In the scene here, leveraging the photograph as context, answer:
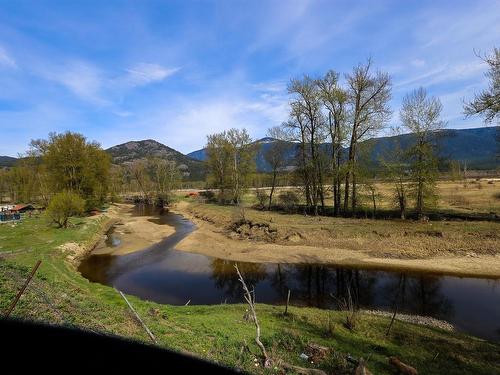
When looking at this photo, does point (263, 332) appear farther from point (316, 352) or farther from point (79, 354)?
point (79, 354)

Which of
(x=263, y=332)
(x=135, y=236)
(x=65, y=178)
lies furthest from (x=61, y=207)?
(x=263, y=332)

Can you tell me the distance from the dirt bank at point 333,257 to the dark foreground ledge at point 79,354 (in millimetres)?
22231

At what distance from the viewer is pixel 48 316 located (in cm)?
1093

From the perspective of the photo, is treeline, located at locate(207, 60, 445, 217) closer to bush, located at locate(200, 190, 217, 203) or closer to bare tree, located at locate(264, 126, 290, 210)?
bare tree, located at locate(264, 126, 290, 210)

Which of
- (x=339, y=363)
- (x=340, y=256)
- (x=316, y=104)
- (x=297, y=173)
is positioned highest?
(x=316, y=104)

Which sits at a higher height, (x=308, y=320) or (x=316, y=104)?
(x=316, y=104)

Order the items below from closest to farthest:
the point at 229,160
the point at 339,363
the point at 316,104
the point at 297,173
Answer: the point at 339,363 < the point at 316,104 < the point at 297,173 < the point at 229,160

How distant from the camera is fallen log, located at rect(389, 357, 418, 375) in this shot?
1039 cm

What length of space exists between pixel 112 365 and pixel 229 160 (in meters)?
68.9

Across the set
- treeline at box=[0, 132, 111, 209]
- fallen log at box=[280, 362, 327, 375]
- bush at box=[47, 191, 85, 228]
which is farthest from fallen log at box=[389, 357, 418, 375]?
treeline at box=[0, 132, 111, 209]

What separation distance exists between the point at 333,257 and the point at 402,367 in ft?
66.1

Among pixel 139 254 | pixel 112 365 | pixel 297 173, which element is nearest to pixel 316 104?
pixel 297 173

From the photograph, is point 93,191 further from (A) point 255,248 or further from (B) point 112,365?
(B) point 112,365

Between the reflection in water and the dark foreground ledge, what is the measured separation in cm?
1167
